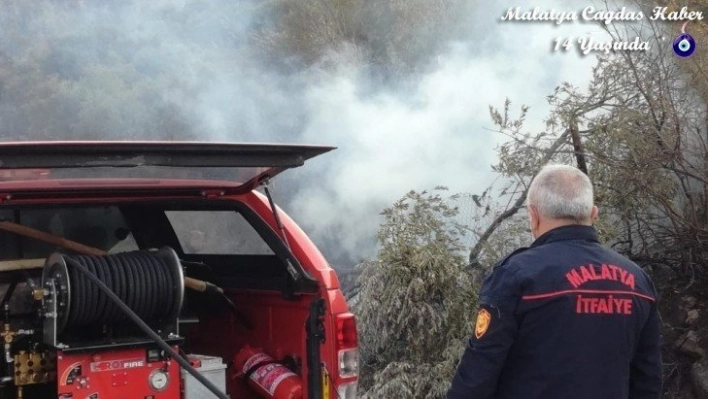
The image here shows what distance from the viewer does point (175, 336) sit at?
3.55m

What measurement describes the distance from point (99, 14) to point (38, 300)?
58.3 feet

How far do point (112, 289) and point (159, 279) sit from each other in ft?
0.66

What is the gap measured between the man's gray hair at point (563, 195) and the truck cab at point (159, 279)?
38.5 inches

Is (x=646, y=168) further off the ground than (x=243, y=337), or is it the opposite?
(x=646, y=168)

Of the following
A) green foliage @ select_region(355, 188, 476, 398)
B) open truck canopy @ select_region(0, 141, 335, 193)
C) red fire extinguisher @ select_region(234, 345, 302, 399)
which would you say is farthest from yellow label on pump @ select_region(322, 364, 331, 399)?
green foliage @ select_region(355, 188, 476, 398)

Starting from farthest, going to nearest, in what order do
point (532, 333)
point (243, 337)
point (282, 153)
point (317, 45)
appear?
1. point (317, 45)
2. point (243, 337)
3. point (282, 153)
4. point (532, 333)

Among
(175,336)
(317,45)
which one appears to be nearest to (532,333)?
(175,336)

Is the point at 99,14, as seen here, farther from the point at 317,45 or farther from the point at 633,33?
the point at 633,33

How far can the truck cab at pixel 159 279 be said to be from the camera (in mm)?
3283

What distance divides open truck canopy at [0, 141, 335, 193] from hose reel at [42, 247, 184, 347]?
0.31 m

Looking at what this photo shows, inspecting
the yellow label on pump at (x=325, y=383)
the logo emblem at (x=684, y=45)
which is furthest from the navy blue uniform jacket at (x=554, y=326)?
the logo emblem at (x=684, y=45)

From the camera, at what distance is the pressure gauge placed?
346cm

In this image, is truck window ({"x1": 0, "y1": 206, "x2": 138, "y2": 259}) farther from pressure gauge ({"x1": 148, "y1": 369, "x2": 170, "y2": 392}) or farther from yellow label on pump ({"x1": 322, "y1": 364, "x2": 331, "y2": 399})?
yellow label on pump ({"x1": 322, "y1": 364, "x2": 331, "y2": 399})

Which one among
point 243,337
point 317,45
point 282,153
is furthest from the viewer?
point 317,45
